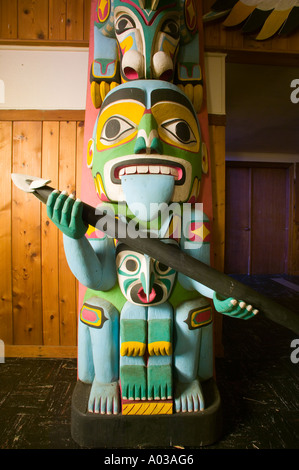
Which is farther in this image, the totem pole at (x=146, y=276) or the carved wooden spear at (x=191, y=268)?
the totem pole at (x=146, y=276)

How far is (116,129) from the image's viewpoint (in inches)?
41.8

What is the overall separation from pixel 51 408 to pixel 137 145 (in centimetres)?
131

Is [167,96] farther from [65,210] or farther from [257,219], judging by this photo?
[257,219]

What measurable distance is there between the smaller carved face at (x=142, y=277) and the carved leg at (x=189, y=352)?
118mm

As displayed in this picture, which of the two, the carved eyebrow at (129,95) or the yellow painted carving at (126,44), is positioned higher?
the yellow painted carving at (126,44)

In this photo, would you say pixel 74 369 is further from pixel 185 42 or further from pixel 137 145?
pixel 185 42

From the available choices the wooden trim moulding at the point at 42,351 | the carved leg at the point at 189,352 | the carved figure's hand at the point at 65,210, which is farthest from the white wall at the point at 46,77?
the wooden trim moulding at the point at 42,351

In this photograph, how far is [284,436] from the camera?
3.78 feet

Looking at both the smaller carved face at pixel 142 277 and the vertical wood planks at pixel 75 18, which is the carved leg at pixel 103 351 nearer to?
the smaller carved face at pixel 142 277

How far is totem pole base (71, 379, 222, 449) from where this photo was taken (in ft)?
3.41

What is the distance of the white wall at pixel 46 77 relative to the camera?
1688 mm

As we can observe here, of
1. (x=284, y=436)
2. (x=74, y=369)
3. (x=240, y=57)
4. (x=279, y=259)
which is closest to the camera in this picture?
(x=284, y=436)

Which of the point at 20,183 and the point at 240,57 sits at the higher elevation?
the point at 240,57

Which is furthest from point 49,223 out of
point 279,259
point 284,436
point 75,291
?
point 279,259
